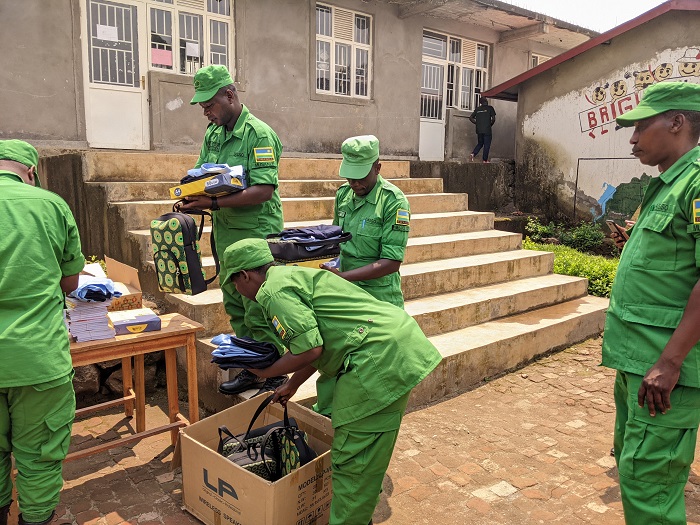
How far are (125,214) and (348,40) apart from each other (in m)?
6.90

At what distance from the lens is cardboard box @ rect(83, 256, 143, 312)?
11.7 feet

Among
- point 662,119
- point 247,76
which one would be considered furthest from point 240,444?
point 247,76

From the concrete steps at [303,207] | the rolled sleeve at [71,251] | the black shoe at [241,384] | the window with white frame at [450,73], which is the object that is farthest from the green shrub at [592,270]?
the rolled sleeve at [71,251]

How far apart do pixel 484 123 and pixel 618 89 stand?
10.3 feet

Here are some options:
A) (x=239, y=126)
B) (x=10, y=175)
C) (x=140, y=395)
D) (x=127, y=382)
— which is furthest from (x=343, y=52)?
(x=10, y=175)

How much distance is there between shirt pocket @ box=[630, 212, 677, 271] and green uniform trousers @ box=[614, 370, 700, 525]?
48cm

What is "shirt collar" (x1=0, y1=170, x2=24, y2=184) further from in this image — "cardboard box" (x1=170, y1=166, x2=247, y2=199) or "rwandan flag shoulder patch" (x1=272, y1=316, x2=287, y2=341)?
"rwandan flag shoulder patch" (x1=272, y1=316, x2=287, y2=341)

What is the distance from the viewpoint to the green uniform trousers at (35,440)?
251 cm

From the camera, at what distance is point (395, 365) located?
2408 millimetres

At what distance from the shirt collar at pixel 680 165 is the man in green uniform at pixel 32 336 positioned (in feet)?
8.65

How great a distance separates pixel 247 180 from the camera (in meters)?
3.56

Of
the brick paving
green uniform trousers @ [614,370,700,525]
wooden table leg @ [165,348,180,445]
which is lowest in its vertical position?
the brick paving

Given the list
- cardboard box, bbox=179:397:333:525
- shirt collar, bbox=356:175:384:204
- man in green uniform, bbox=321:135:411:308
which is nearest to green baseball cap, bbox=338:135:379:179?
man in green uniform, bbox=321:135:411:308

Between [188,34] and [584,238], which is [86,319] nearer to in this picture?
[188,34]
